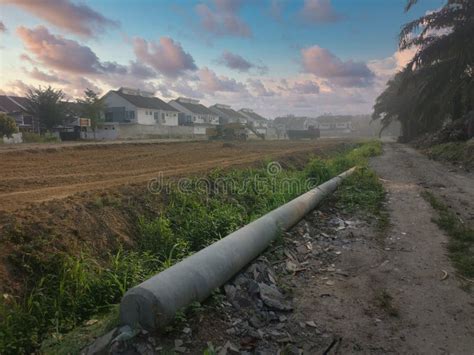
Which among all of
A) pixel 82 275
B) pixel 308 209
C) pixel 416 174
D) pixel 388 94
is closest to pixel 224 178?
pixel 308 209

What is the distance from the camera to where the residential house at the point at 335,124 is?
114m

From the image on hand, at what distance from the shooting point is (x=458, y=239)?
5895 millimetres

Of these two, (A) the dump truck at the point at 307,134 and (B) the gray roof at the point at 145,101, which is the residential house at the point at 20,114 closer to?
(B) the gray roof at the point at 145,101

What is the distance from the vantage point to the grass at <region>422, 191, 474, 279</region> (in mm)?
4832

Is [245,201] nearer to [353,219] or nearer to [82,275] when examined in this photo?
[353,219]

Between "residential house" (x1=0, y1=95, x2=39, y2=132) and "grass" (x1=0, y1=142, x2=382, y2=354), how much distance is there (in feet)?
152

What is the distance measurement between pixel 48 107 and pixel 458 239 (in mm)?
49060

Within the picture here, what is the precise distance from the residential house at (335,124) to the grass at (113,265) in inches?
4224

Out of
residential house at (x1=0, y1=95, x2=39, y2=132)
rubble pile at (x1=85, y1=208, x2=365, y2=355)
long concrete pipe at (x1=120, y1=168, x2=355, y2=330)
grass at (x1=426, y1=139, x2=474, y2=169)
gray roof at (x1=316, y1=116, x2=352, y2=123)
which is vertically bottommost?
rubble pile at (x1=85, y1=208, x2=365, y2=355)

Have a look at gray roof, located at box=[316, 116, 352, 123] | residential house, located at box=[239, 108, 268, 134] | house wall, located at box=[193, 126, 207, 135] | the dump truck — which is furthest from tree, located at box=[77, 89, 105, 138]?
gray roof, located at box=[316, 116, 352, 123]

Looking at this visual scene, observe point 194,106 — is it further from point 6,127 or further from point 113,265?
point 113,265

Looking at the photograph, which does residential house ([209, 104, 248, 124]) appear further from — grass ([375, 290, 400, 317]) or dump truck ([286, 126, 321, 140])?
grass ([375, 290, 400, 317])
